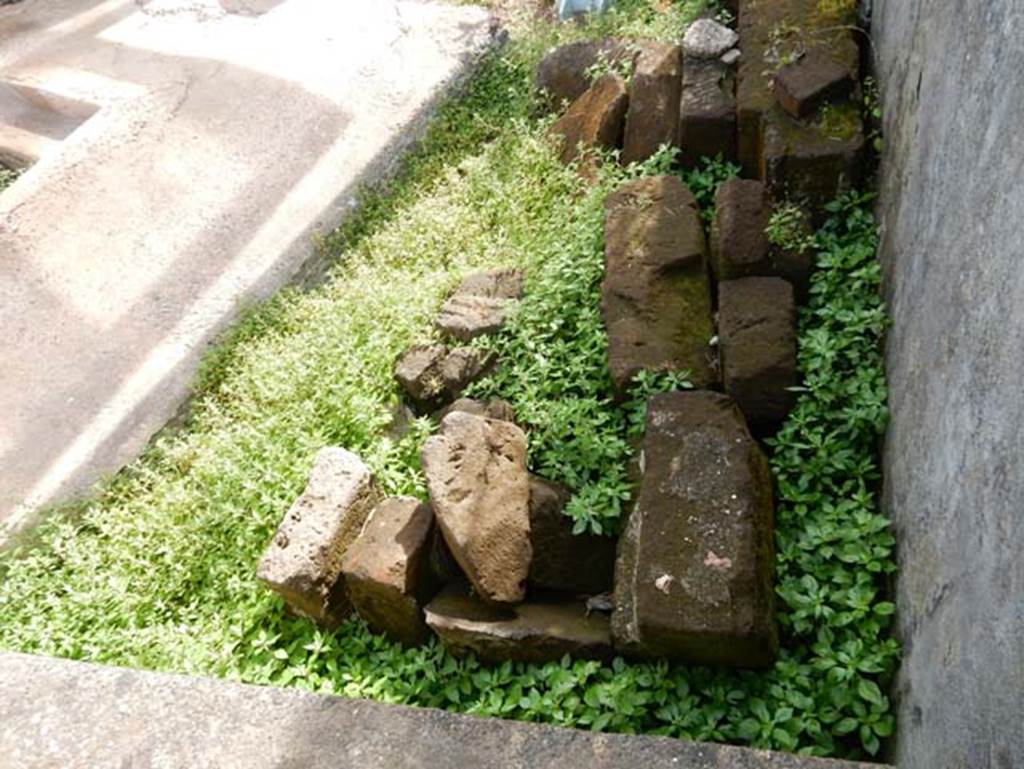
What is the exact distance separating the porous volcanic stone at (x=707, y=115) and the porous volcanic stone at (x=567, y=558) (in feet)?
6.75

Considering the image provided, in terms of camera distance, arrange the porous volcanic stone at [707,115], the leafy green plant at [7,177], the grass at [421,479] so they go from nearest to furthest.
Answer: the grass at [421,479] → the porous volcanic stone at [707,115] → the leafy green plant at [7,177]

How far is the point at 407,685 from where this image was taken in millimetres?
3156

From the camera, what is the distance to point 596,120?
16.3ft

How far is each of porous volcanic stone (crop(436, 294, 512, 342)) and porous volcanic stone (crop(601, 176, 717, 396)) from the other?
Result: 0.52 meters

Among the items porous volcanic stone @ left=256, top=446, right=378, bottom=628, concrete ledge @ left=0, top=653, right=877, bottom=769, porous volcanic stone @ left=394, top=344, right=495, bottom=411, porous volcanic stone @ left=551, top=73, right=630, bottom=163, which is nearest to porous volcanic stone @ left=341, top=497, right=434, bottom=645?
porous volcanic stone @ left=256, top=446, right=378, bottom=628

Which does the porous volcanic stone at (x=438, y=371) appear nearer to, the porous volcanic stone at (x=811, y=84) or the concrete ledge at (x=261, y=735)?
the porous volcanic stone at (x=811, y=84)

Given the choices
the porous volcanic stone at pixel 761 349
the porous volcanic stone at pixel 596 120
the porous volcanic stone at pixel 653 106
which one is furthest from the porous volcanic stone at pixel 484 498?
the porous volcanic stone at pixel 596 120

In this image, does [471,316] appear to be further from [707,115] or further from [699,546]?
[699,546]

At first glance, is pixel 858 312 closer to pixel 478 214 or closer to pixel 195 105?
pixel 478 214

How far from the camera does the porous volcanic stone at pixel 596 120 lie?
16.0 feet

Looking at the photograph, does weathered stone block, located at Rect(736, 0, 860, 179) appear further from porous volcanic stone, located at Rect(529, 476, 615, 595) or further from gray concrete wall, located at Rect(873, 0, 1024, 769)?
porous volcanic stone, located at Rect(529, 476, 615, 595)

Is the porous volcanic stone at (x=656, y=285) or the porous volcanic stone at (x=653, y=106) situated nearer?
the porous volcanic stone at (x=656, y=285)

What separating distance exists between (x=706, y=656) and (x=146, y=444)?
291 cm

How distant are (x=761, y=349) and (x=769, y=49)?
1670mm
